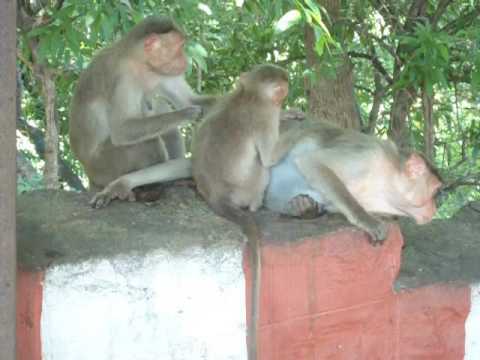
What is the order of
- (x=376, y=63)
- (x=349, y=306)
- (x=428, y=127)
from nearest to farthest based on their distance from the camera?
(x=349, y=306) → (x=428, y=127) → (x=376, y=63)

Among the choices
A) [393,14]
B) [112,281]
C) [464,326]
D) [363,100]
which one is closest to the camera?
[112,281]

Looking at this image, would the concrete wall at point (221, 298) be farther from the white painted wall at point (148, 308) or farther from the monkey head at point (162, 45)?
the monkey head at point (162, 45)

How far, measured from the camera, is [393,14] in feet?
15.4

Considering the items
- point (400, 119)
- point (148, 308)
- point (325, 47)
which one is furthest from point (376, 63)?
point (148, 308)

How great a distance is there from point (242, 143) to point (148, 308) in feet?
2.75

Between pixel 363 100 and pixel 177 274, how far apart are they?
137 inches

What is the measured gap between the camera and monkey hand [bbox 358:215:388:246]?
2.70m

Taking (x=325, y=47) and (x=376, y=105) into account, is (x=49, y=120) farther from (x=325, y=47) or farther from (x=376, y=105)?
(x=376, y=105)

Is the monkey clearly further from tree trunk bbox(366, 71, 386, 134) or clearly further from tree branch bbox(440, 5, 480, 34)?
tree trunk bbox(366, 71, 386, 134)

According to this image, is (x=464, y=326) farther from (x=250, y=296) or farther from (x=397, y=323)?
(x=250, y=296)

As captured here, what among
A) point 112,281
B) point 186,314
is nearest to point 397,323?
point 186,314

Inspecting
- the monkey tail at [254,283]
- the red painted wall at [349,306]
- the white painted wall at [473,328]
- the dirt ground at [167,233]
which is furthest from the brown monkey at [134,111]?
the white painted wall at [473,328]

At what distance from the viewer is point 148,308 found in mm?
2391

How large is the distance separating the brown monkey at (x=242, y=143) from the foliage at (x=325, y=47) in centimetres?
29
